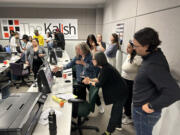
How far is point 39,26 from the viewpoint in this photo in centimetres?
711

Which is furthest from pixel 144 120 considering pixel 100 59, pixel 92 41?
pixel 92 41

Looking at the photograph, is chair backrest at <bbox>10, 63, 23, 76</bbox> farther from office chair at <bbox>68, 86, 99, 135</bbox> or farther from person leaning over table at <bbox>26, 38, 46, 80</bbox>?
office chair at <bbox>68, 86, 99, 135</bbox>

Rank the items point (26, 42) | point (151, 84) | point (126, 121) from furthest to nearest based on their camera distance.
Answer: point (26, 42), point (126, 121), point (151, 84)

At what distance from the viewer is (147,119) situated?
136 cm

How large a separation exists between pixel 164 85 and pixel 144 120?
486 mm

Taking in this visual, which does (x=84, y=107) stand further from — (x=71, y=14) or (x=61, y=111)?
(x=71, y=14)

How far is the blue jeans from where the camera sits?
1.34 meters

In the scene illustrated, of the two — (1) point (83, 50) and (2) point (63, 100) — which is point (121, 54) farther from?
(2) point (63, 100)

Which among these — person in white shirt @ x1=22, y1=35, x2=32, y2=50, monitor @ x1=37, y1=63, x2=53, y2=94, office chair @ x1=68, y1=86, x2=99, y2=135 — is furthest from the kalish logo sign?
office chair @ x1=68, y1=86, x2=99, y2=135

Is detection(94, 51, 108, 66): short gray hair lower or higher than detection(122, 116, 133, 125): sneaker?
higher

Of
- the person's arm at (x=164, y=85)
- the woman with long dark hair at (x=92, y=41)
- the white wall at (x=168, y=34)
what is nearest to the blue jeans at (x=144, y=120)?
the person's arm at (x=164, y=85)

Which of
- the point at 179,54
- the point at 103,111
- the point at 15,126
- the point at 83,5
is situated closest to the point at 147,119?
the point at 179,54

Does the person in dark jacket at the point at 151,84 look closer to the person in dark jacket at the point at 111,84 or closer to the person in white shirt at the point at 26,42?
the person in dark jacket at the point at 111,84

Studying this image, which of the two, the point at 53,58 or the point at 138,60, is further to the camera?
the point at 53,58
